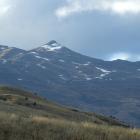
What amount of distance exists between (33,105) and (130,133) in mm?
26742

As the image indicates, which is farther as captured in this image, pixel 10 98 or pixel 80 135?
pixel 10 98

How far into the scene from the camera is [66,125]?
25656 millimetres

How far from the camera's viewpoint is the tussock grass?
23109 millimetres

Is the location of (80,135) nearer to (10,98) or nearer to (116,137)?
(116,137)

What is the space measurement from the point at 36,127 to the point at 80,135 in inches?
73.3

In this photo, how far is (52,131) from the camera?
24.3 meters

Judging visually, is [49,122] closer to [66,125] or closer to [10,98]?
[66,125]

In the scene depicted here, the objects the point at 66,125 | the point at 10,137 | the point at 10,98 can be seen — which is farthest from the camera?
the point at 10,98

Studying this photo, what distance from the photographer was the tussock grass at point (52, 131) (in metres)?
23.1

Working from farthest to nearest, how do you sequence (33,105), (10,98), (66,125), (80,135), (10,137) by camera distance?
(10,98) < (33,105) < (66,125) < (80,135) < (10,137)

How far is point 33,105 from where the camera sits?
52.0 meters

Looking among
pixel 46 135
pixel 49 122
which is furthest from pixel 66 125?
pixel 46 135

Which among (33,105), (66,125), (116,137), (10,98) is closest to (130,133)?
(116,137)

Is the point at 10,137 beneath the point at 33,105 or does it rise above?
beneath
